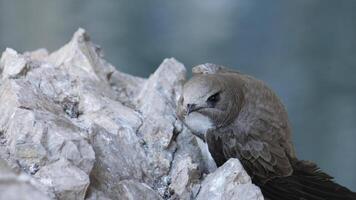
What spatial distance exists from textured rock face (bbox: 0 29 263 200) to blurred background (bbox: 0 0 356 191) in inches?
63.3

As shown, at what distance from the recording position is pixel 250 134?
3451mm

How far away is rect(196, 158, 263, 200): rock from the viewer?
278cm

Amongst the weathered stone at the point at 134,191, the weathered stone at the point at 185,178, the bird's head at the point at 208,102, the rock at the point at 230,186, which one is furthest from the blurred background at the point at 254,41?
the weathered stone at the point at 134,191

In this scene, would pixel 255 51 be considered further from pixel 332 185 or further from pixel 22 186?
pixel 22 186

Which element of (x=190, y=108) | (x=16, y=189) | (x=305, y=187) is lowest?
(x=305, y=187)

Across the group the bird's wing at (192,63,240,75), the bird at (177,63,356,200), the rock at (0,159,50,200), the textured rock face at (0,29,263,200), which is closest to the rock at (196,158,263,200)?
the textured rock face at (0,29,263,200)

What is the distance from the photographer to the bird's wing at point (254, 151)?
337cm

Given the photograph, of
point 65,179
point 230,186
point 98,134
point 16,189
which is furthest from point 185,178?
point 16,189

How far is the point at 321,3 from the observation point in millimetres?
5301

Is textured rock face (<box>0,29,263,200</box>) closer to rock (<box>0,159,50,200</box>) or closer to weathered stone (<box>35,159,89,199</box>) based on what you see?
weathered stone (<box>35,159,89,199</box>)

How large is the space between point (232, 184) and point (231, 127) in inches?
27.7

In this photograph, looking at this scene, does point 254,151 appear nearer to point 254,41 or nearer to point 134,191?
point 134,191

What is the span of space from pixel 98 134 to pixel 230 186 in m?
0.61

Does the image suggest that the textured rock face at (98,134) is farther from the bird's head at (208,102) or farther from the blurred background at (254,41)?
the blurred background at (254,41)
